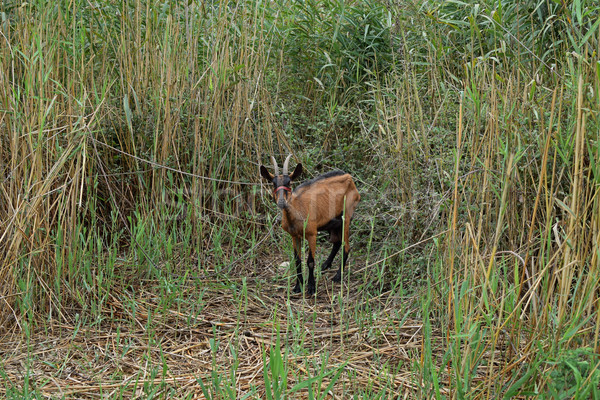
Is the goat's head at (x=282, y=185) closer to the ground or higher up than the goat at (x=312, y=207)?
higher up

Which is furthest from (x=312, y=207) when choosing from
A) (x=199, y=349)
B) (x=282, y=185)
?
(x=199, y=349)

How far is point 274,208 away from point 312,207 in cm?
72

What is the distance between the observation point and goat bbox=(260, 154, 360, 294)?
14.6ft

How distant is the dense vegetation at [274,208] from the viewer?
8.81ft

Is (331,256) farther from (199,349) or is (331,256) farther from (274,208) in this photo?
(199,349)

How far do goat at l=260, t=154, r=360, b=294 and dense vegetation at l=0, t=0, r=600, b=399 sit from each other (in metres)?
0.21

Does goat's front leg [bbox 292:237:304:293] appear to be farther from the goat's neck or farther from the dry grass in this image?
the dry grass

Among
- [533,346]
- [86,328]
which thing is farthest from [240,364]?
[533,346]

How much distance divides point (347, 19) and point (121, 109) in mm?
2239

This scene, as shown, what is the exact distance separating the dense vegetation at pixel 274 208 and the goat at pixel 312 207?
0.21 metres

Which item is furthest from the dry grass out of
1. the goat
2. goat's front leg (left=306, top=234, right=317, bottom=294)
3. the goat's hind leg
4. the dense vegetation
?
the goat's hind leg

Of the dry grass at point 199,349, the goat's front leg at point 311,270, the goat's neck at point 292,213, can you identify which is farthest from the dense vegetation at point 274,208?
the goat's neck at point 292,213

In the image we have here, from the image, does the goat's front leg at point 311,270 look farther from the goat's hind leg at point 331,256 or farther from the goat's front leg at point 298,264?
the goat's hind leg at point 331,256

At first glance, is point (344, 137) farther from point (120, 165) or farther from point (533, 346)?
point (533, 346)
